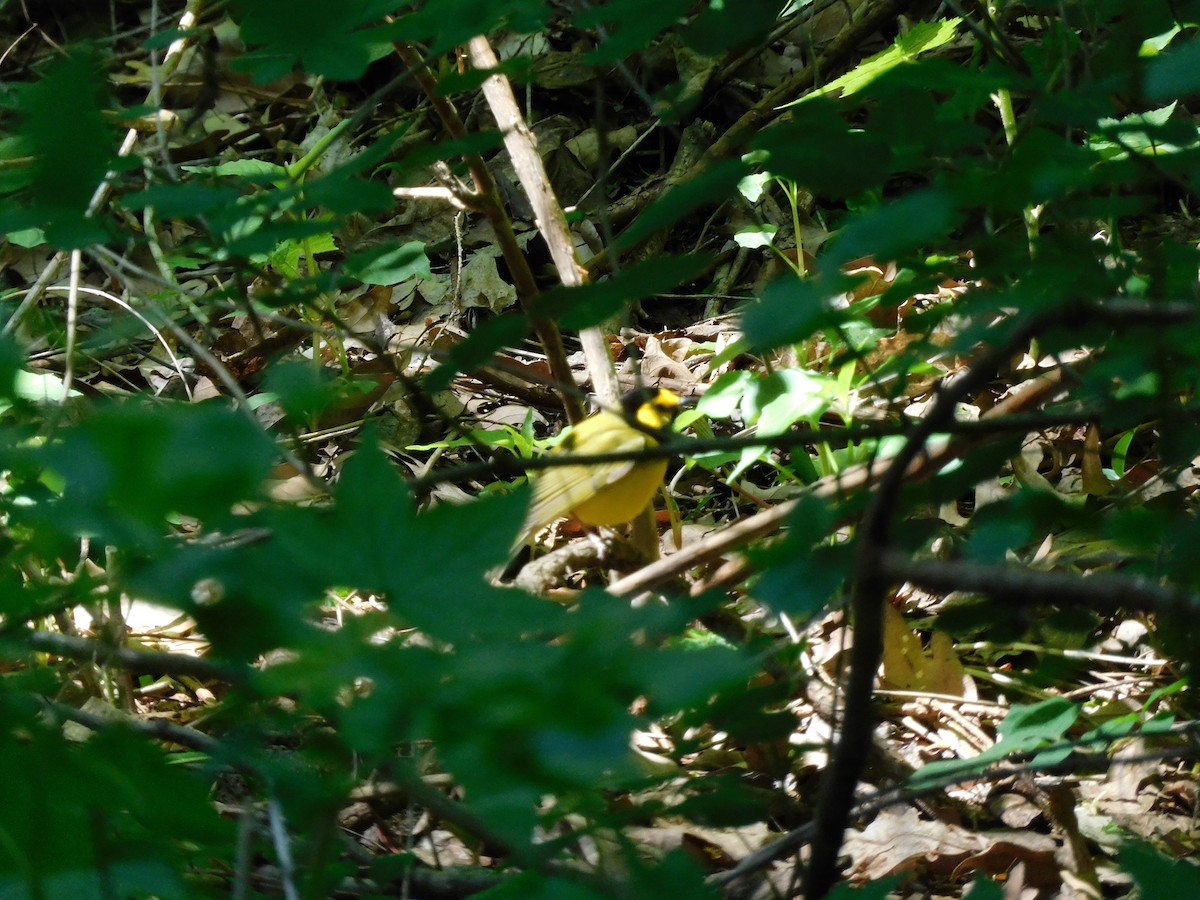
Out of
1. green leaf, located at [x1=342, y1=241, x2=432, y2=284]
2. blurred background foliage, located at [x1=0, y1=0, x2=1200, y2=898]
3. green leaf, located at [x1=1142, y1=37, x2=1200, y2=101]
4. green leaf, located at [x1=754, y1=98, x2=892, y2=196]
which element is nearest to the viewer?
blurred background foliage, located at [x1=0, y1=0, x2=1200, y2=898]

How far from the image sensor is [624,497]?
3107 millimetres

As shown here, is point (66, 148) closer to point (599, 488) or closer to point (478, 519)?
point (478, 519)

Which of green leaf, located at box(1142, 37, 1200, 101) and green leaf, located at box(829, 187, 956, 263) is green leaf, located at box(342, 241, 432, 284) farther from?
green leaf, located at box(1142, 37, 1200, 101)

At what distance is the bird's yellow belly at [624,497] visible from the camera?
3029 millimetres

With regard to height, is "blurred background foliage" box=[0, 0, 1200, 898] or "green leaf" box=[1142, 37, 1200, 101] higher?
"green leaf" box=[1142, 37, 1200, 101]

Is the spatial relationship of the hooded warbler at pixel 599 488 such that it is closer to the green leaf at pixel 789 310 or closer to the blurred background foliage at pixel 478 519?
the blurred background foliage at pixel 478 519

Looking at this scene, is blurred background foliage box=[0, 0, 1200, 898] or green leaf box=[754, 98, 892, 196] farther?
green leaf box=[754, 98, 892, 196]

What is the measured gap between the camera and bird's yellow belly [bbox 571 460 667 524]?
3029mm

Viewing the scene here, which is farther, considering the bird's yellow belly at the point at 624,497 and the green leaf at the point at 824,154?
the bird's yellow belly at the point at 624,497

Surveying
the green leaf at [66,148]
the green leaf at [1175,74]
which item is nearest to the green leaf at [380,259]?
the green leaf at [66,148]

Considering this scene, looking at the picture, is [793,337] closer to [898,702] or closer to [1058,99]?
[1058,99]

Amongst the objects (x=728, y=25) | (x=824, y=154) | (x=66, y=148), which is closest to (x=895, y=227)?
(x=824, y=154)

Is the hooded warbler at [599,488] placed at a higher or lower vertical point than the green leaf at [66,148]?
lower

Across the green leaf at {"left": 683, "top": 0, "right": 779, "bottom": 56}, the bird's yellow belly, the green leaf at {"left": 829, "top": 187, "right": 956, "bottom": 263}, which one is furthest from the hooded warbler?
the green leaf at {"left": 829, "top": 187, "right": 956, "bottom": 263}
